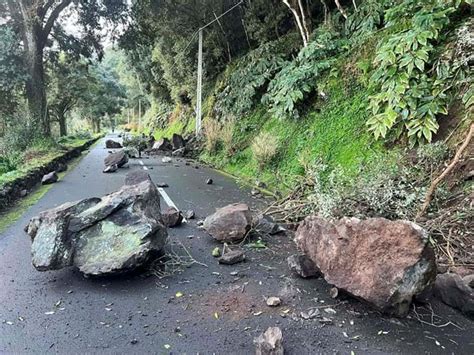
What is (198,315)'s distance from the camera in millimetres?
3191

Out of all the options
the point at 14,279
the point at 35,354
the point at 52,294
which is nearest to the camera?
the point at 35,354

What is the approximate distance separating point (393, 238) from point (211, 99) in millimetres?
15080

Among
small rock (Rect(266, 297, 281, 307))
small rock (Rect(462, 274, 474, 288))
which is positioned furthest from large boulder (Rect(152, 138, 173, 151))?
small rock (Rect(462, 274, 474, 288))

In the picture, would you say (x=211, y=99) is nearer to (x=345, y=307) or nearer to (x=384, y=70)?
(x=384, y=70)

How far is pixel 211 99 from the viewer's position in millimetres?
17297

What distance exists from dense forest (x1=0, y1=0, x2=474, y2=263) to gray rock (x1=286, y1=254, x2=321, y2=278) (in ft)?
2.78

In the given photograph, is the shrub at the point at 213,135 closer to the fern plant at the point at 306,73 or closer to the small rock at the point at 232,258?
the fern plant at the point at 306,73

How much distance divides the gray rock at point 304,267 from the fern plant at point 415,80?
2.81m

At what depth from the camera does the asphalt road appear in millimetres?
2752

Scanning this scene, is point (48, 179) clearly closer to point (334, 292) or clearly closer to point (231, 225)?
point (231, 225)

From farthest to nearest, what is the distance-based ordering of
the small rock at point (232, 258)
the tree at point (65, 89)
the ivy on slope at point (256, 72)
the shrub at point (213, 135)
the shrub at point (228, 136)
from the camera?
the tree at point (65, 89)
the shrub at point (213, 135)
the shrub at point (228, 136)
the ivy on slope at point (256, 72)
the small rock at point (232, 258)

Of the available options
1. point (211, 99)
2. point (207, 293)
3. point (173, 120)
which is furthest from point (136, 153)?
point (207, 293)

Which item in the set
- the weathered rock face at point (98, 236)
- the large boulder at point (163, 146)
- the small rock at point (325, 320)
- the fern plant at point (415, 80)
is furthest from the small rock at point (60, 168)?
the small rock at point (325, 320)

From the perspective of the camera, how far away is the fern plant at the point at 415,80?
17.8ft
